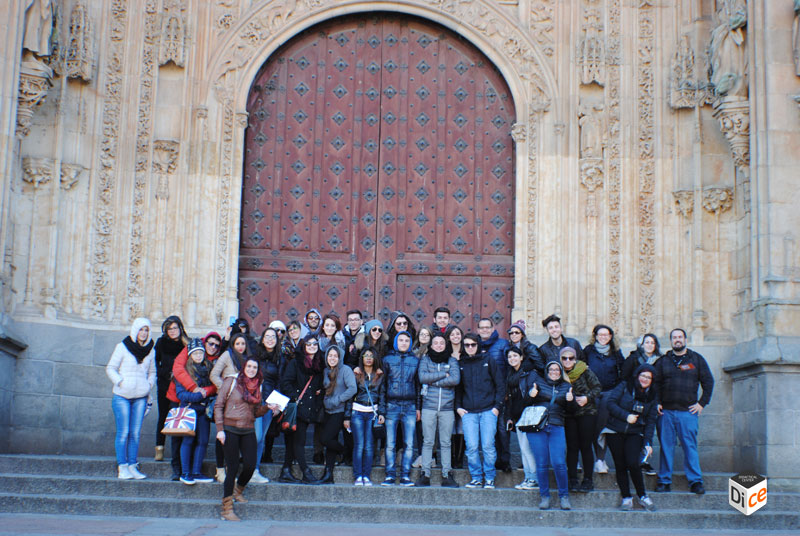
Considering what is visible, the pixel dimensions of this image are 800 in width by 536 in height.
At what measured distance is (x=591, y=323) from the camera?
580 inches

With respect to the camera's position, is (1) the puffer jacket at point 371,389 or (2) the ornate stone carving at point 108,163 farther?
(2) the ornate stone carving at point 108,163

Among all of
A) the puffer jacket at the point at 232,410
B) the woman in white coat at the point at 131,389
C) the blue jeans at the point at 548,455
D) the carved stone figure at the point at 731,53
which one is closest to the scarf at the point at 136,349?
the woman in white coat at the point at 131,389

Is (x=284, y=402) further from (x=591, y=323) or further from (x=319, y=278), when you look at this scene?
(x=591, y=323)

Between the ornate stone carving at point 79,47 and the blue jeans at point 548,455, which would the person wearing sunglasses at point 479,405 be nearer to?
the blue jeans at point 548,455

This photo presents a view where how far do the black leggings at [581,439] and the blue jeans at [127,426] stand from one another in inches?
185

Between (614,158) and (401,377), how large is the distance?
509 centimetres

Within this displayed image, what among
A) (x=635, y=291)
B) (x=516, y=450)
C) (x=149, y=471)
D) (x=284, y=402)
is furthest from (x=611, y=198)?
(x=149, y=471)

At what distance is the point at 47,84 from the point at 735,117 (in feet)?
29.0

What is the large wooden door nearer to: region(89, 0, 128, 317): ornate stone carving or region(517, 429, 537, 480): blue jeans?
region(89, 0, 128, 317): ornate stone carving

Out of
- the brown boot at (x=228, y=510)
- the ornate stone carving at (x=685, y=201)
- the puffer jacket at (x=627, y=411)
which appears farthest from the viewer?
the ornate stone carving at (x=685, y=201)

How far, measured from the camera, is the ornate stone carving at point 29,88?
13.4 meters

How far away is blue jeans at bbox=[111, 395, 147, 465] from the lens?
38.3 ft

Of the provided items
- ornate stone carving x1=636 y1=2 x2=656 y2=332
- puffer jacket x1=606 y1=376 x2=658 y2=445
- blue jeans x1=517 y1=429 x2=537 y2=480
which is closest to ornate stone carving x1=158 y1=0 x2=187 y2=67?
ornate stone carving x1=636 y1=2 x2=656 y2=332

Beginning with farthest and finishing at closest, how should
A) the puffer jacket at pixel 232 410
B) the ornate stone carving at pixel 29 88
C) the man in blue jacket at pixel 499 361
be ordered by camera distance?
the ornate stone carving at pixel 29 88
the man in blue jacket at pixel 499 361
the puffer jacket at pixel 232 410
